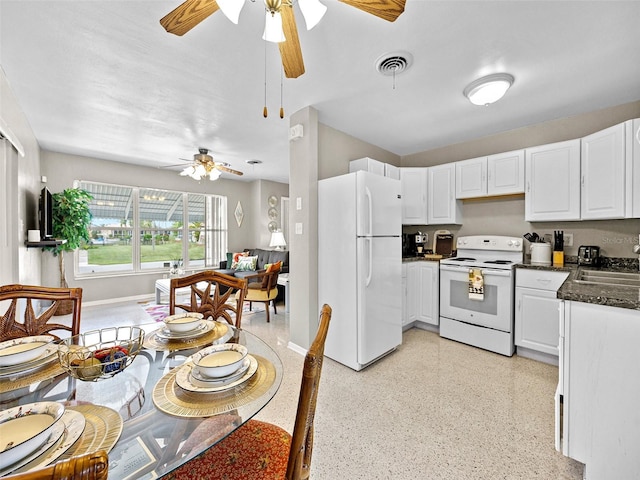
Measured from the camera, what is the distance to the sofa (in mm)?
5137

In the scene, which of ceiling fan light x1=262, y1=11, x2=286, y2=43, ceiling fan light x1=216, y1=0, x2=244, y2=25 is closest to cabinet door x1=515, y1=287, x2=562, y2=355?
ceiling fan light x1=262, y1=11, x2=286, y2=43

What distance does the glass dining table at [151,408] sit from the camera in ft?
2.38

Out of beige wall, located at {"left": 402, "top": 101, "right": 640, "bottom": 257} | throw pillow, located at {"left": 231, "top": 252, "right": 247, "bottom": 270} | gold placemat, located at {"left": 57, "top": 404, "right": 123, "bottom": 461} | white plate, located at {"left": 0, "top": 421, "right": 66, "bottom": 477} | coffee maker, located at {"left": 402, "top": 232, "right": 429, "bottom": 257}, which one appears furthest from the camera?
throw pillow, located at {"left": 231, "top": 252, "right": 247, "bottom": 270}

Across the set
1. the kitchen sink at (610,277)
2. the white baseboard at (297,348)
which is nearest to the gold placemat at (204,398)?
the white baseboard at (297,348)

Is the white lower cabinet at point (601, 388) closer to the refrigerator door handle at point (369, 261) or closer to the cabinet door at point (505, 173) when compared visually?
the refrigerator door handle at point (369, 261)

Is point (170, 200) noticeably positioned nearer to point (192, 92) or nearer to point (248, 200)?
point (248, 200)

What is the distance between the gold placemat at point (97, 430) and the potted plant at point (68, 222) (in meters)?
4.24

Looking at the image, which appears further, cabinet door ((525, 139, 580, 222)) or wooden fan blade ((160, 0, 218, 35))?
cabinet door ((525, 139, 580, 222))

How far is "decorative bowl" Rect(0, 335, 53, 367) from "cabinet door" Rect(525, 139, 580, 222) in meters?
3.95

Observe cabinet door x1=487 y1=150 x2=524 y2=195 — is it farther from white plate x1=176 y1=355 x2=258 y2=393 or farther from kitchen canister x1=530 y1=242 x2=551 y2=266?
white plate x1=176 y1=355 x2=258 y2=393

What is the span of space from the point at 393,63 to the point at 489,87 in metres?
0.87

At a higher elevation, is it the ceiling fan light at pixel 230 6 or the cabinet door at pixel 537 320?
the ceiling fan light at pixel 230 6

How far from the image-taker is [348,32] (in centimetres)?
173

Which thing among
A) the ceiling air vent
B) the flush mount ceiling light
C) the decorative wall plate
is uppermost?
the ceiling air vent
